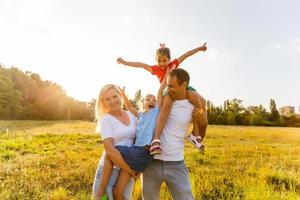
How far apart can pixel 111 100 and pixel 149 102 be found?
0.44 meters

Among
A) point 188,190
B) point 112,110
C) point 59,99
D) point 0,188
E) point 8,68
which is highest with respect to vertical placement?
point 8,68

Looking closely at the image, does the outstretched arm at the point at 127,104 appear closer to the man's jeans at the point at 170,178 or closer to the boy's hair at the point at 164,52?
the man's jeans at the point at 170,178

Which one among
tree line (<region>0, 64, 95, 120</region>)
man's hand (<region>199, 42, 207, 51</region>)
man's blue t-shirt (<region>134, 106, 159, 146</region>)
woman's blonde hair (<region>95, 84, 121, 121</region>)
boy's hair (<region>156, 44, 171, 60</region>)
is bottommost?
man's blue t-shirt (<region>134, 106, 159, 146</region>)

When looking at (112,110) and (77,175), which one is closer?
(112,110)

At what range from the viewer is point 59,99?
50.0 m

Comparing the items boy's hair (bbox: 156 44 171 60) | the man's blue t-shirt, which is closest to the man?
the man's blue t-shirt

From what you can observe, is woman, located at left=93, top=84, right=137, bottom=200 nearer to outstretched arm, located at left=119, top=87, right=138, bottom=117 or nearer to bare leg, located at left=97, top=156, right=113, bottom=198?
bare leg, located at left=97, top=156, right=113, bottom=198

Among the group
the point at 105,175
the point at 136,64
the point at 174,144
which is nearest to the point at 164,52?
the point at 136,64

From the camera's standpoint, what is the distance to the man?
368 centimetres

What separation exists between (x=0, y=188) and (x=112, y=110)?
3.58m

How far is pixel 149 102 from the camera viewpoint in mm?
4078

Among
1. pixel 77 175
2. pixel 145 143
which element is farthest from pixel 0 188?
pixel 145 143

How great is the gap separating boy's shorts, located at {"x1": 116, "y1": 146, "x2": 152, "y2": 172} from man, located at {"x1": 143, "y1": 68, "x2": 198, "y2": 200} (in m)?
0.12

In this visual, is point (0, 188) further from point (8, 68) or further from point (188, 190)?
point (8, 68)
